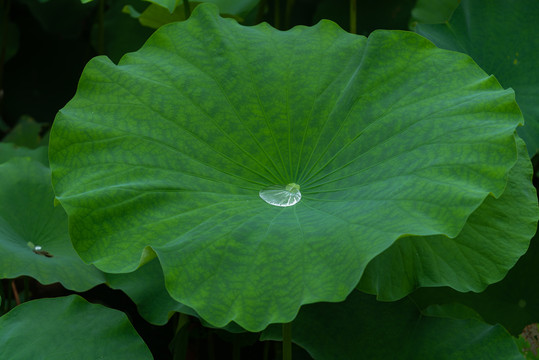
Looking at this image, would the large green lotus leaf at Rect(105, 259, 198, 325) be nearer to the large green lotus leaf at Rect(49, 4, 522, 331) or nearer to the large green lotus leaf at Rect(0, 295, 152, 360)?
the large green lotus leaf at Rect(0, 295, 152, 360)

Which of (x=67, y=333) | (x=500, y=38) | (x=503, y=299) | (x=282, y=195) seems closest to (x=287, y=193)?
(x=282, y=195)

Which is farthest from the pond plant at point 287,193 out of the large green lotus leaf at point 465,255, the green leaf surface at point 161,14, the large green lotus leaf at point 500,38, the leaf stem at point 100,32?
the leaf stem at point 100,32

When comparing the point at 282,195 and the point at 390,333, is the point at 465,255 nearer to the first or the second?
the point at 390,333

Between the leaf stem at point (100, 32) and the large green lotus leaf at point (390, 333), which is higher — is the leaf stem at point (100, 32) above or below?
above

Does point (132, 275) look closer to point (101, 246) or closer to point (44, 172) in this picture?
point (101, 246)

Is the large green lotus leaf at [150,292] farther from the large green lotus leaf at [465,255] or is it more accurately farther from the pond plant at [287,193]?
the large green lotus leaf at [465,255]

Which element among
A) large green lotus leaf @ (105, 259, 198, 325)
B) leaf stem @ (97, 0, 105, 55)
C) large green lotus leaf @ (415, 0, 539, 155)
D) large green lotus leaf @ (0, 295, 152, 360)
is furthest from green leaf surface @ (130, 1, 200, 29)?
large green lotus leaf @ (0, 295, 152, 360)
